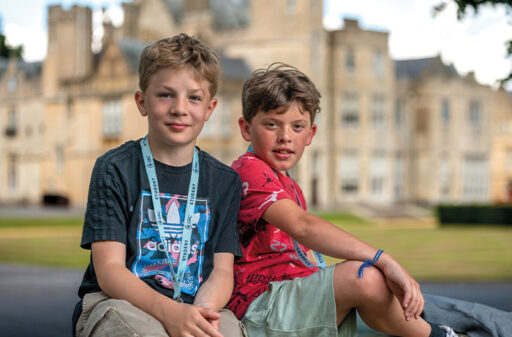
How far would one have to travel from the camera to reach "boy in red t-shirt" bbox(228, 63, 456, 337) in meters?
2.80

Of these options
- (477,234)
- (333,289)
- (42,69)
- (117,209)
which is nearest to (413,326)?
(333,289)

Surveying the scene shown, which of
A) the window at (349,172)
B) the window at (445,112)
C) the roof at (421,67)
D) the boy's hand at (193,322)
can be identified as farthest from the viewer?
the window at (445,112)

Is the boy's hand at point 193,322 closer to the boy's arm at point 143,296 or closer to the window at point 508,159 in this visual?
the boy's arm at point 143,296

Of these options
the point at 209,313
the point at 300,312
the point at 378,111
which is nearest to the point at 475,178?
the point at 378,111

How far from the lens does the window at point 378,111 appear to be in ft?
121

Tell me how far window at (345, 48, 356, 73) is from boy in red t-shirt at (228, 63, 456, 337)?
110 feet

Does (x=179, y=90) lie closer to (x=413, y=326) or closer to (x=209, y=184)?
(x=209, y=184)

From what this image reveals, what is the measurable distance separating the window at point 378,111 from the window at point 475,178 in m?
7.39

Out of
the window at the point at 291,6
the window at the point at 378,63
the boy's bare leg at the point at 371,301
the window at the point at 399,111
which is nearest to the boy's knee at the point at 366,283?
the boy's bare leg at the point at 371,301

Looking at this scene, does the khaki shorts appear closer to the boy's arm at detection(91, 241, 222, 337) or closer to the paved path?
the boy's arm at detection(91, 241, 222, 337)

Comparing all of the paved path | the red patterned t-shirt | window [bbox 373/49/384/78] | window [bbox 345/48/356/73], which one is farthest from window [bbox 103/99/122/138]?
the red patterned t-shirt

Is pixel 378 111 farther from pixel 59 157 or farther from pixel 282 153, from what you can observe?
pixel 282 153

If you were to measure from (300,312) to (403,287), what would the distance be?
0.53m

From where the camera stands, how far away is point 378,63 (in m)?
36.9
